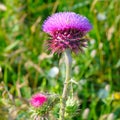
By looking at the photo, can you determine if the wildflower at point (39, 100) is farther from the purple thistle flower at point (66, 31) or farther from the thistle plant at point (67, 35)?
the purple thistle flower at point (66, 31)

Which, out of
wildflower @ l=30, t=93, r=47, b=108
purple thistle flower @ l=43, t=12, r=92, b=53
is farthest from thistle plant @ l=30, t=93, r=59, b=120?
purple thistle flower @ l=43, t=12, r=92, b=53

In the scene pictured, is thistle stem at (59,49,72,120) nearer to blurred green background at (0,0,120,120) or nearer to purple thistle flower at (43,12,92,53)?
purple thistle flower at (43,12,92,53)

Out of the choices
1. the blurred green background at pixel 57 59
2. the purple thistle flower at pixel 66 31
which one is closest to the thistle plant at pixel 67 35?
the purple thistle flower at pixel 66 31

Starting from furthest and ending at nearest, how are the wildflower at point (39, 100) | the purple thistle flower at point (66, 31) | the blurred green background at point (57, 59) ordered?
the blurred green background at point (57, 59), the wildflower at point (39, 100), the purple thistle flower at point (66, 31)

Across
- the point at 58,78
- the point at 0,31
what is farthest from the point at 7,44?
the point at 58,78

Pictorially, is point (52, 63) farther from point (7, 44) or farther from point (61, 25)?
point (61, 25)

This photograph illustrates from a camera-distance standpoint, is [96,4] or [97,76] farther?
[96,4]
